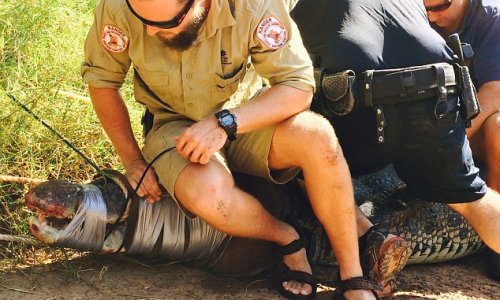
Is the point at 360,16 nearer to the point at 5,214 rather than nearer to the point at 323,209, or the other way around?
the point at 323,209

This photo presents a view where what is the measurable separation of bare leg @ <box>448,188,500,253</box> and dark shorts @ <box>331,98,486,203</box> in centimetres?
10

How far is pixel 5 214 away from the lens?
12.4 ft

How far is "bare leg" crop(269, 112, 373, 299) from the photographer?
3.29 metres

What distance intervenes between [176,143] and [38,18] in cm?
186

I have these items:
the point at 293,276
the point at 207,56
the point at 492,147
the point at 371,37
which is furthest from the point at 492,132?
the point at 207,56

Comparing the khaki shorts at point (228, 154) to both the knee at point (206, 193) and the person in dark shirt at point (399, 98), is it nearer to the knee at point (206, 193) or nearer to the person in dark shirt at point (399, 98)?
the knee at point (206, 193)

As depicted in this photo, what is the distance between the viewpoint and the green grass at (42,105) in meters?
3.95

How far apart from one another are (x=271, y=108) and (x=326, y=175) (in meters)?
0.36

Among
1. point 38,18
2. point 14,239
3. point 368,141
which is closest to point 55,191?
point 14,239

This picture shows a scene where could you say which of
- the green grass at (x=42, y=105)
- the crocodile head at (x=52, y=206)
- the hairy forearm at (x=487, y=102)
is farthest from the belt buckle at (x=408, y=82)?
the green grass at (x=42, y=105)

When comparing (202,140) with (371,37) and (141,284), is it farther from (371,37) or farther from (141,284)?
(371,37)

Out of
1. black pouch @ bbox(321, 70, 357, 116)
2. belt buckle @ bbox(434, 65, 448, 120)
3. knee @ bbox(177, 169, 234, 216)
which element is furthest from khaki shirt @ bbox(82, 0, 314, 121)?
belt buckle @ bbox(434, 65, 448, 120)

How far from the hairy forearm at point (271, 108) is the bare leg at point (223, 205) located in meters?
0.23

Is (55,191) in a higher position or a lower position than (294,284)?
higher
